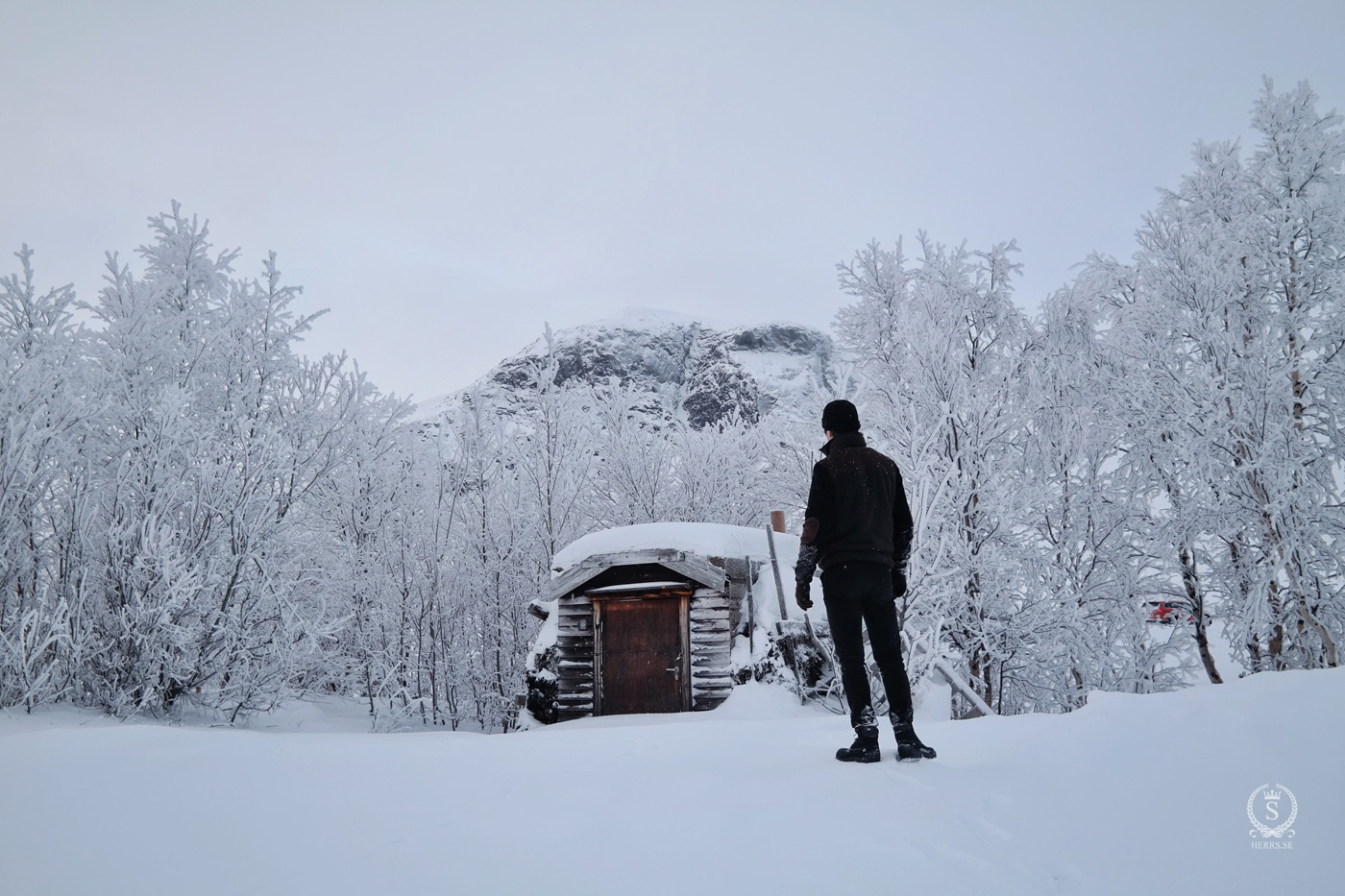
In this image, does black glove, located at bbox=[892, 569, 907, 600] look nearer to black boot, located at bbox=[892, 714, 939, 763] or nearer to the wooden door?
black boot, located at bbox=[892, 714, 939, 763]

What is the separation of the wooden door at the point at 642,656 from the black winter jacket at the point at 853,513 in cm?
949

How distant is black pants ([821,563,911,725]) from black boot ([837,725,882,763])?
15 cm

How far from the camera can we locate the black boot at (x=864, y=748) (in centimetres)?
312

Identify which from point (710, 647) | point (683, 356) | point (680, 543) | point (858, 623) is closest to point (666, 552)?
point (680, 543)

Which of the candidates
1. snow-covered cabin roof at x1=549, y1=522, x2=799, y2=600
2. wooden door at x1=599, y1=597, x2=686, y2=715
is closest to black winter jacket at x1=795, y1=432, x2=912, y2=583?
snow-covered cabin roof at x1=549, y1=522, x2=799, y2=600

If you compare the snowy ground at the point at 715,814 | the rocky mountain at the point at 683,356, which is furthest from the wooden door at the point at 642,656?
the rocky mountain at the point at 683,356

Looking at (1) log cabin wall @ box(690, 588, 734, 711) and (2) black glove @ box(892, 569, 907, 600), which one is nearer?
(2) black glove @ box(892, 569, 907, 600)

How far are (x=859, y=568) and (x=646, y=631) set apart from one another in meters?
9.98

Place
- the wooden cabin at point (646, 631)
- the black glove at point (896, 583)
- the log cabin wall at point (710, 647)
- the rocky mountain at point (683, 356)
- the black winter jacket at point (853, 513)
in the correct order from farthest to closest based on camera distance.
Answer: the rocky mountain at point (683, 356), the wooden cabin at point (646, 631), the log cabin wall at point (710, 647), the black glove at point (896, 583), the black winter jacket at point (853, 513)

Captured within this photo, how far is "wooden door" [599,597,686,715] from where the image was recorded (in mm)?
12484

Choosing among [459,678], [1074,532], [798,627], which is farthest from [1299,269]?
[459,678]

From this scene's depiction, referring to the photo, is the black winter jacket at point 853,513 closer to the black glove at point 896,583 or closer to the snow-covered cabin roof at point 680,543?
the black glove at point 896,583

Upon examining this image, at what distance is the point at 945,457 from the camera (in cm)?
1112

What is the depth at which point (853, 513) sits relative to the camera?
137 inches
